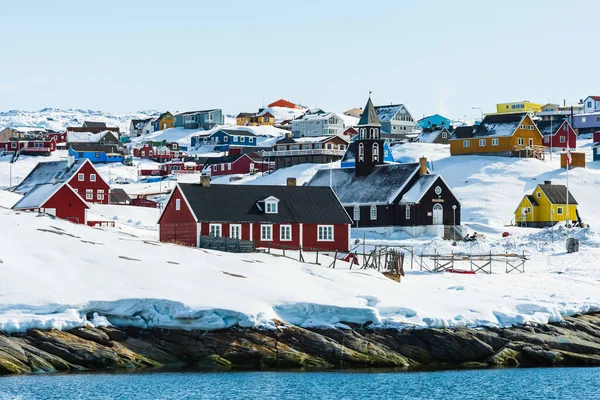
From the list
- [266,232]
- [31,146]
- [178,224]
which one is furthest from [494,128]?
[31,146]

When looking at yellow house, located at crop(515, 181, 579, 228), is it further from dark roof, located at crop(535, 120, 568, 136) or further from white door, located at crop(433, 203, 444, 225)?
dark roof, located at crop(535, 120, 568, 136)

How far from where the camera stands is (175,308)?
39688 millimetres

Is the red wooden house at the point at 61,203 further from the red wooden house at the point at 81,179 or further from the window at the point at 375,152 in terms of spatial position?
the window at the point at 375,152

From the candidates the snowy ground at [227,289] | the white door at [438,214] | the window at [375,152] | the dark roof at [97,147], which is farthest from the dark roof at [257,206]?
the dark roof at [97,147]

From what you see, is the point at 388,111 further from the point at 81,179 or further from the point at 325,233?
the point at 325,233

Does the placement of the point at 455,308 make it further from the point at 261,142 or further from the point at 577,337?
the point at 261,142

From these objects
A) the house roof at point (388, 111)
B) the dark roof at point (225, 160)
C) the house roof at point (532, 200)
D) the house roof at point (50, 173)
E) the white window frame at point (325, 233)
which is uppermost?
the house roof at point (388, 111)

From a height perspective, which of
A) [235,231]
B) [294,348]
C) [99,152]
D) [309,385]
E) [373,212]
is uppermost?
[99,152]

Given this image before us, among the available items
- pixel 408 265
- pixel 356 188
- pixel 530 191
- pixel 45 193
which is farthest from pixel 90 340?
pixel 530 191

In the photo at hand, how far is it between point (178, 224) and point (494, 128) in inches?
2352

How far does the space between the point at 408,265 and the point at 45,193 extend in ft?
95.7

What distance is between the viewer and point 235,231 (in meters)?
64.2

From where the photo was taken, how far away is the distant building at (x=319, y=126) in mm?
166875

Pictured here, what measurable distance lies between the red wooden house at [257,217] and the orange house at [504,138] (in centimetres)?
5079
